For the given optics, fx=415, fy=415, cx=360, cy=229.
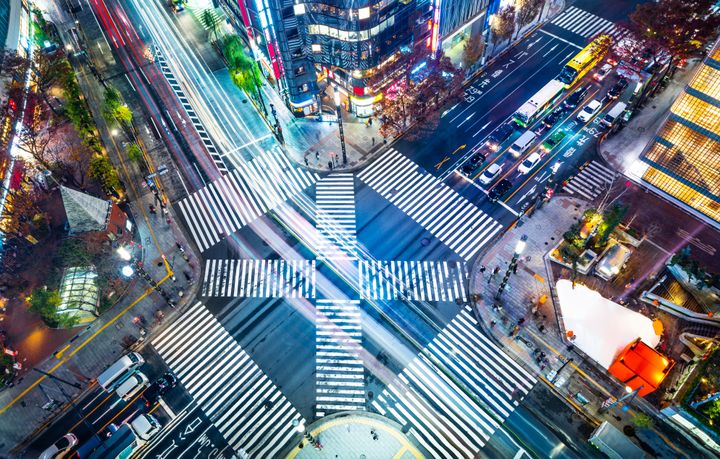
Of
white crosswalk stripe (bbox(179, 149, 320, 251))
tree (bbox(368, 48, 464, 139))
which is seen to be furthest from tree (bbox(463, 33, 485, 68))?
white crosswalk stripe (bbox(179, 149, 320, 251))

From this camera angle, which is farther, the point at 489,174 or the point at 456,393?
the point at 489,174

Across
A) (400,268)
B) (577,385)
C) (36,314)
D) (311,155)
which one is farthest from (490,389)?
(36,314)

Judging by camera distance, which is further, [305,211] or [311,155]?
[311,155]

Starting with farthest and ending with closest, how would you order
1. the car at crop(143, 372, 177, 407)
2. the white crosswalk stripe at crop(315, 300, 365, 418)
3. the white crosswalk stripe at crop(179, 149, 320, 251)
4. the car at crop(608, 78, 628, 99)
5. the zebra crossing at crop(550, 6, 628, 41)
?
the zebra crossing at crop(550, 6, 628, 41) → the car at crop(608, 78, 628, 99) → the white crosswalk stripe at crop(179, 149, 320, 251) → the car at crop(143, 372, 177, 407) → the white crosswalk stripe at crop(315, 300, 365, 418)

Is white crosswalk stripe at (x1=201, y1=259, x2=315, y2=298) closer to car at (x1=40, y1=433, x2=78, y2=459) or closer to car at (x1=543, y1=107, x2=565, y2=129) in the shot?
car at (x1=40, y1=433, x2=78, y2=459)

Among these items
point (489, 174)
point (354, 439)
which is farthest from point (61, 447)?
point (489, 174)

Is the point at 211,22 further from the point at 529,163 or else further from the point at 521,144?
the point at 529,163

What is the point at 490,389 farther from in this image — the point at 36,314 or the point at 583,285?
the point at 36,314
